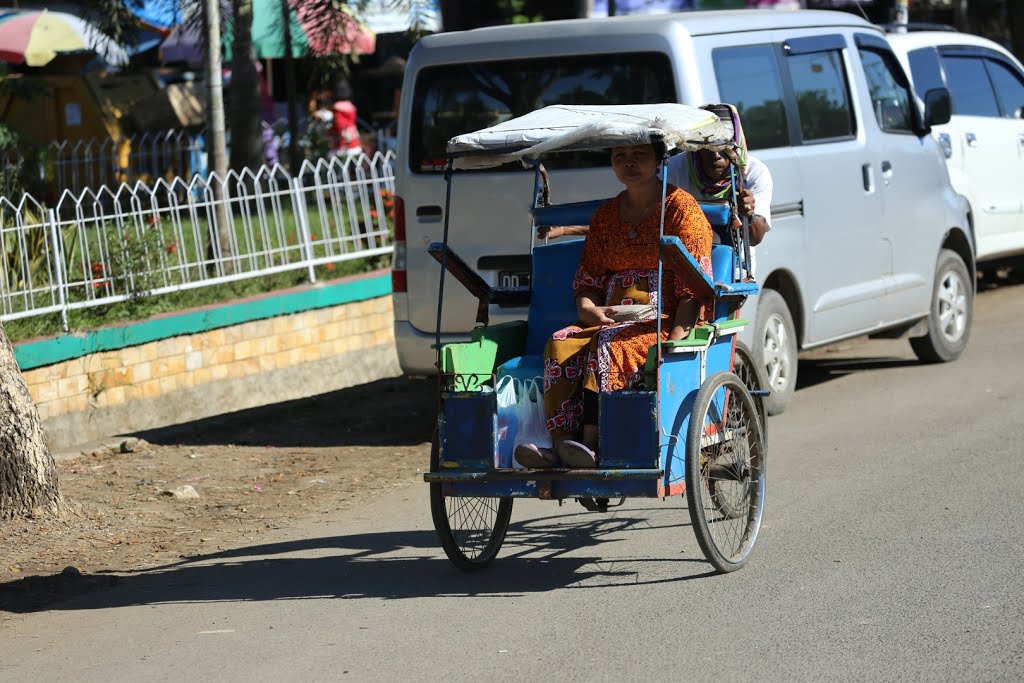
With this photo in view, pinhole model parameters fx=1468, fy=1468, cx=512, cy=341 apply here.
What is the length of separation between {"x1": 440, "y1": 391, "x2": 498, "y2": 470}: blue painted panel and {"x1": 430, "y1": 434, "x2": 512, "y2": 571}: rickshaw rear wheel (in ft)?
0.31

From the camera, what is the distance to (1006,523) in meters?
6.48

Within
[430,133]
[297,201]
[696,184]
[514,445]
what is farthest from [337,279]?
[514,445]

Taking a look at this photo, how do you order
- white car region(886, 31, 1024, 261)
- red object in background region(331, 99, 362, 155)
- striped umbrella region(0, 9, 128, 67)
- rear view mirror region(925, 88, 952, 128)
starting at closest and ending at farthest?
1. rear view mirror region(925, 88, 952, 128)
2. white car region(886, 31, 1024, 261)
3. striped umbrella region(0, 9, 128, 67)
4. red object in background region(331, 99, 362, 155)

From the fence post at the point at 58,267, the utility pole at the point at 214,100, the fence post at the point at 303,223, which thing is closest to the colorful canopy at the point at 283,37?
the utility pole at the point at 214,100

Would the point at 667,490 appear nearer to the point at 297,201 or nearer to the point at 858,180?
the point at 858,180

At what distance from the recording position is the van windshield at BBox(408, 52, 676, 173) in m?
8.25

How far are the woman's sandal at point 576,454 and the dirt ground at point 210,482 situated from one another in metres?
2.01

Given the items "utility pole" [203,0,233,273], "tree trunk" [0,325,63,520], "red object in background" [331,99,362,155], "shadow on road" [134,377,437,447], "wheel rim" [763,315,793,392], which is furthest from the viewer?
"red object in background" [331,99,362,155]

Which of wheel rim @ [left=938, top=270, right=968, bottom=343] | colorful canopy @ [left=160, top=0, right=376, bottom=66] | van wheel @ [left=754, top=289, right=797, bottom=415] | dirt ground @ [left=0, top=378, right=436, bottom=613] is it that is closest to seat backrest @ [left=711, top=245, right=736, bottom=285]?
van wheel @ [left=754, top=289, right=797, bottom=415]

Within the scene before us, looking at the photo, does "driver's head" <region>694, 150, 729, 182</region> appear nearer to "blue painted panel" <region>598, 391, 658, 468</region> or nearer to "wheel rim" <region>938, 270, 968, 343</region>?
"blue painted panel" <region>598, 391, 658, 468</region>

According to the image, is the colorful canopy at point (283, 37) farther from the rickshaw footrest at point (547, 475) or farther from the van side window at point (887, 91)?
the rickshaw footrest at point (547, 475)

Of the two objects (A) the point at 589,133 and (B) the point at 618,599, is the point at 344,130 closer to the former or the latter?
(A) the point at 589,133

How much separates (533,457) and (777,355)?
3.70 meters

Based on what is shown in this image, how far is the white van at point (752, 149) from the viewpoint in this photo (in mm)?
8352
